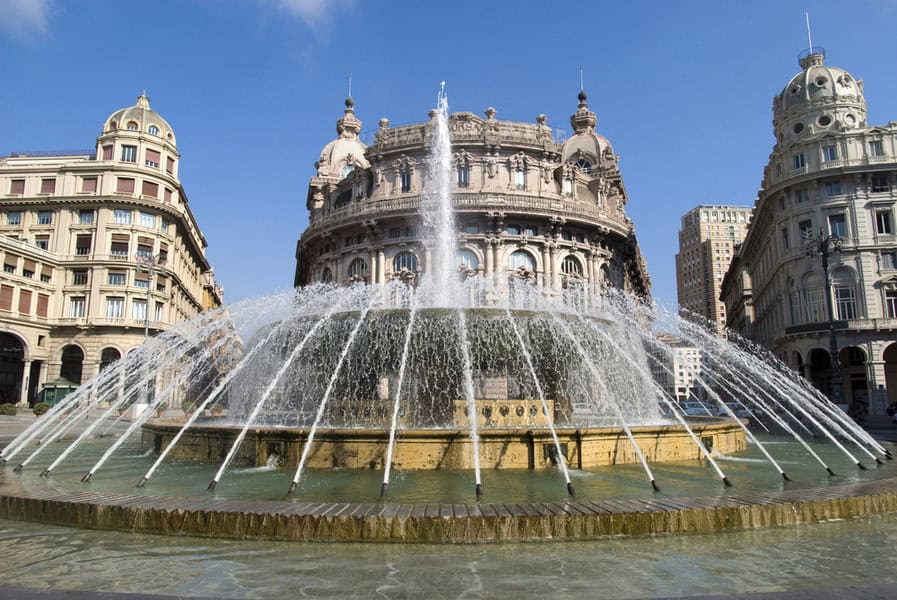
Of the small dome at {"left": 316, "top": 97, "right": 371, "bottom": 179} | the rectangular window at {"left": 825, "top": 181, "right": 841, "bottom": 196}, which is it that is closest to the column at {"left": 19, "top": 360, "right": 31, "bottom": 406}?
the small dome at {"left": 316, "top": 97, "right": 371, "bottom": 179}

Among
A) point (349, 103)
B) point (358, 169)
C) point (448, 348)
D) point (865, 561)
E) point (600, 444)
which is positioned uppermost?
point (349, 103)

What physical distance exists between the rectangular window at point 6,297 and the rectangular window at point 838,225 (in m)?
59.8

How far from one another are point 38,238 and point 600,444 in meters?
56.0

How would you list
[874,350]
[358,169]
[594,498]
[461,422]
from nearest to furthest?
[594,498]
[461,422]
[874,350]
[358,169]

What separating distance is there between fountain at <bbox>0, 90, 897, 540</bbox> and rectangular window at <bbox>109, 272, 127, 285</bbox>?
3620 cm

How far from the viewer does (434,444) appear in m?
9.87

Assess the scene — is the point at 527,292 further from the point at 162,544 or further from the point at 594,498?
the point at 162,544

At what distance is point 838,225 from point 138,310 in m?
54.4

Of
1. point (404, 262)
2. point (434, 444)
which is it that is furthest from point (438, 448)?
point (404, 262)

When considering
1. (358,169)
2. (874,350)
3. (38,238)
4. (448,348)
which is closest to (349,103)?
(358,169)

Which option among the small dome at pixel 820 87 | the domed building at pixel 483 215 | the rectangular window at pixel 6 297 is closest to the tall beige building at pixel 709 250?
the small dome at pixel 820 87

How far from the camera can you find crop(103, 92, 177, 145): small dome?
54.4m

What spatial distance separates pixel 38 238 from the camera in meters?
51.7

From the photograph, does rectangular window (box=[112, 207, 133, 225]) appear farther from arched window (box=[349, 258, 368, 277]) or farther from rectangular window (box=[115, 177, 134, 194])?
arched window (box=[349, 258, 368, 277])
